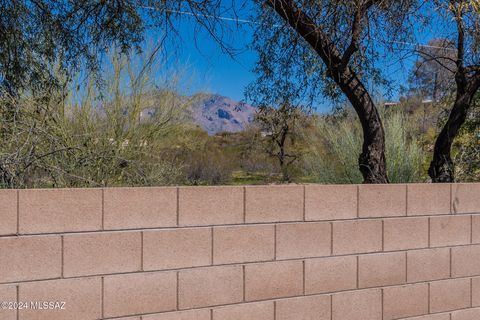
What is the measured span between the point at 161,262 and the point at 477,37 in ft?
13.6

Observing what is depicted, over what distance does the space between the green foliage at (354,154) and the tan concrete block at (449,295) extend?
10.5 feet

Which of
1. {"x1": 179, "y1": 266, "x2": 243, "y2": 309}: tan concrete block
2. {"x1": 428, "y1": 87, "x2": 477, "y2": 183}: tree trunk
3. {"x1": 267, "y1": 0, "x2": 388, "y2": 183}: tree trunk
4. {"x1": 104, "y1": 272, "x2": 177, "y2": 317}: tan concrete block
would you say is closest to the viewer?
{"x1": 104, "y1": 272, "x2": 177, "y2": 317}: tan concrete block

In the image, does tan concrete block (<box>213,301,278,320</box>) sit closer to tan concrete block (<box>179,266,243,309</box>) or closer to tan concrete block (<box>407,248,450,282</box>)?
tan concrete block (<box>179,266,243,309</box>)

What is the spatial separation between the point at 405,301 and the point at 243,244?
134 centimetres

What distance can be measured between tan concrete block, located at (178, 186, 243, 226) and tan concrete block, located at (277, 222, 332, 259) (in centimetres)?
32

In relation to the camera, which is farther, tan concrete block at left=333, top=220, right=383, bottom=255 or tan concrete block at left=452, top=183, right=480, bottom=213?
tan concrete block at left=452, top=183, right=480, bottom=213

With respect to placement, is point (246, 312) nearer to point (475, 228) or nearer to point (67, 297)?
point (67, 297)

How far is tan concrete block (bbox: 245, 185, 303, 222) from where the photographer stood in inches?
130

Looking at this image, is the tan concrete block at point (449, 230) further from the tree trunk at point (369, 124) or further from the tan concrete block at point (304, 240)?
the tree trunk at point (369, 124)

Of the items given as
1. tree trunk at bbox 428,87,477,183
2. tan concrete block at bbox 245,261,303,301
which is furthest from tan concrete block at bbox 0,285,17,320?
tree trunk at bbox 428,87,477,183

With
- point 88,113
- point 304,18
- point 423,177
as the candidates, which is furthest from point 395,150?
point 88,113

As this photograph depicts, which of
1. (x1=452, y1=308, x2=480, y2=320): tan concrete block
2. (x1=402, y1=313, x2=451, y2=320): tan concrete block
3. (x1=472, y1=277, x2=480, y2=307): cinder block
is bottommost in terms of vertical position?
(x1=452, y1=308, x2=480, y2=320): tan concrete block

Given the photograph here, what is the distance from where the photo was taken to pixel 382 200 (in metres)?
3.80

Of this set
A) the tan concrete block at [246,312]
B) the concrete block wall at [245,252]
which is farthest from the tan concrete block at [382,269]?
the tan concrete block at [246,312]
